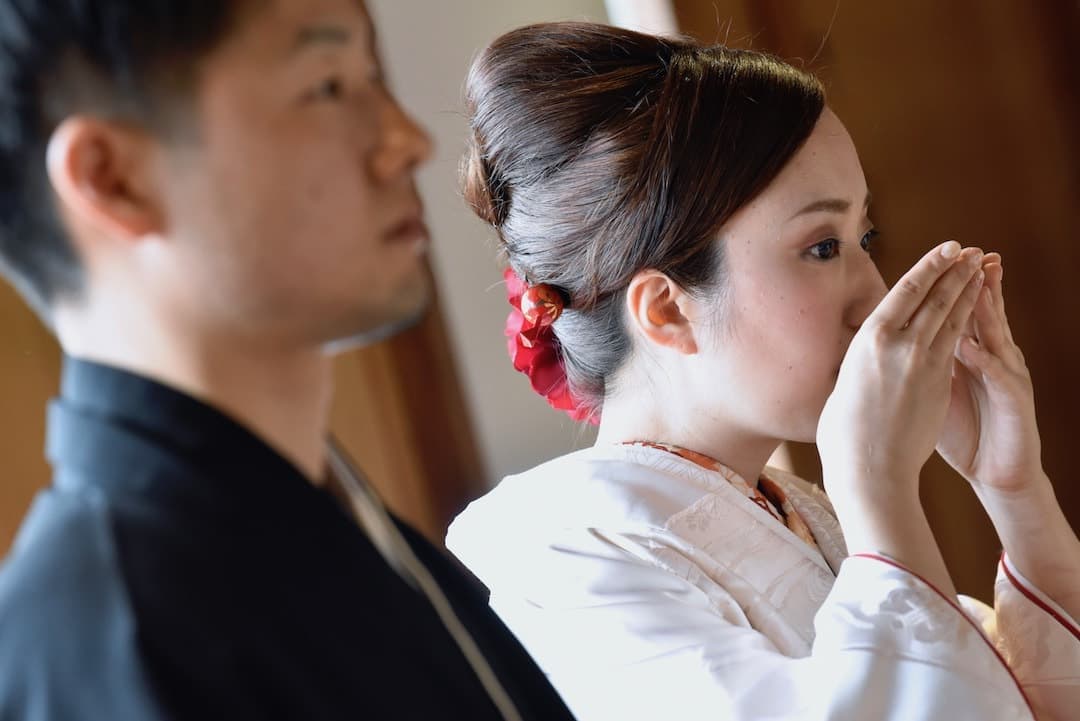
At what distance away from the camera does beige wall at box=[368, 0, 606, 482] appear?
2.10 meters

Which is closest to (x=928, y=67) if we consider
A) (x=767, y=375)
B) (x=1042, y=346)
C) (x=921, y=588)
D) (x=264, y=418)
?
(x=1042, y=346)

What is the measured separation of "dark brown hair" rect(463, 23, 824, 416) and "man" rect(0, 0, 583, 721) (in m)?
0.78

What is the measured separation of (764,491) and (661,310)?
300 mm

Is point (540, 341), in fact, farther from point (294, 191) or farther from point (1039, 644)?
point (294, 191)

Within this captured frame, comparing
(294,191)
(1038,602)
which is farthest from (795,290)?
(294,191)

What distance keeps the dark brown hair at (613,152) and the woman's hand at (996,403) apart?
0.32 meters

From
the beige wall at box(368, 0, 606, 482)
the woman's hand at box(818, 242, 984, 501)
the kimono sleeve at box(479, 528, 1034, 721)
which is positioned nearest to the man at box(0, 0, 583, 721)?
the kimono sleeve at box(479, 528, 1034, 721)

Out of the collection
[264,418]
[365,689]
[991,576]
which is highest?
[264,418]

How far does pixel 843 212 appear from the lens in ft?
4.40

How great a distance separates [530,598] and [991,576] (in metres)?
1.72

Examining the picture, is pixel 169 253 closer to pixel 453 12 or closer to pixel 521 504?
pixel 521 504

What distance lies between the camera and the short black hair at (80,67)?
53 centimetres

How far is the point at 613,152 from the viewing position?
1.37 m

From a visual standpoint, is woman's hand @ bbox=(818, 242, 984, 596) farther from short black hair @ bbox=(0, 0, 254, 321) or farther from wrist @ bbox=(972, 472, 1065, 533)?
short black hair @ bbox=(0, 0, 254, 321)
